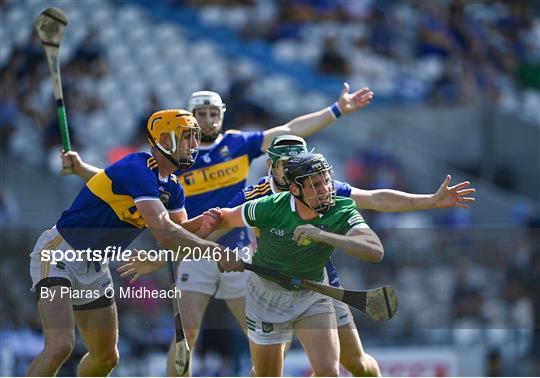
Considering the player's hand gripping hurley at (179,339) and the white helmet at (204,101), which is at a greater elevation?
the white helmet at (204,101)

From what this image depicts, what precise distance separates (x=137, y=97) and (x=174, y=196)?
8138 millimetres

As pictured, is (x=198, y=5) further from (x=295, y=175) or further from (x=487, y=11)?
(x=295, y=175)

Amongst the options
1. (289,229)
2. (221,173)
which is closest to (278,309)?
(289,229)

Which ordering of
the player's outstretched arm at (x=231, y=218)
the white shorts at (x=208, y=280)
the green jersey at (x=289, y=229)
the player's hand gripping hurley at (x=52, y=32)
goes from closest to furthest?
the green jersey at (x=289, y=229), the player's outstretched arm at (x=231, y=218), the white shorts at (x=208, y=280), the player's hand gripping hurley at (x=52, y=32)

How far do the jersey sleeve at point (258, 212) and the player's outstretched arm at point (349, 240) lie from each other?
33 centimetres

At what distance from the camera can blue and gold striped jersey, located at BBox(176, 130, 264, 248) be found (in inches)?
340

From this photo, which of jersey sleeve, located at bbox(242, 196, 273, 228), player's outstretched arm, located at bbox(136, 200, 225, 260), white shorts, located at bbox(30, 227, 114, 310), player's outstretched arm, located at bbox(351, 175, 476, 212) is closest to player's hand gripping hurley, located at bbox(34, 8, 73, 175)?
white shorts, located at bbox(30, 227, 114, 310)

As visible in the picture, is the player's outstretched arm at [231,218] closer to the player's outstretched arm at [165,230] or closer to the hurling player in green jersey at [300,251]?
the hurling player in green jersey at [300,251]

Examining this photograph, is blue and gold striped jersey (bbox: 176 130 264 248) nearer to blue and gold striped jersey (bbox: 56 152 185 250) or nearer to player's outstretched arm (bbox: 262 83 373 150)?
player's outstretched arm (bbox: 262 83 373 150)

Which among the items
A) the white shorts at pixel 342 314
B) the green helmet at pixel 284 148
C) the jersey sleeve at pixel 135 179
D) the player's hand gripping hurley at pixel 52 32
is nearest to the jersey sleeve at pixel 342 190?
the green helmet at pixel 284 148

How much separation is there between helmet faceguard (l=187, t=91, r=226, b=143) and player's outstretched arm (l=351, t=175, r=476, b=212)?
1382 mm

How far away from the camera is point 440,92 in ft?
54.4

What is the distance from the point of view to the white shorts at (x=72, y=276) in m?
7.49

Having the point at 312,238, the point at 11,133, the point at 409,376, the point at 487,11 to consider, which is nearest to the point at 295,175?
the point at 312,238
